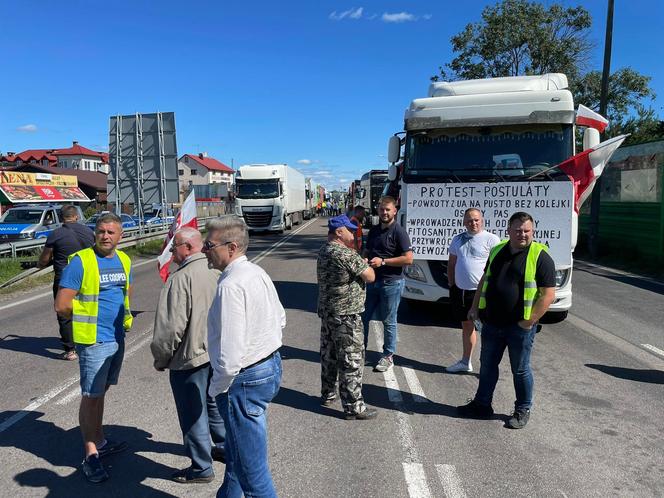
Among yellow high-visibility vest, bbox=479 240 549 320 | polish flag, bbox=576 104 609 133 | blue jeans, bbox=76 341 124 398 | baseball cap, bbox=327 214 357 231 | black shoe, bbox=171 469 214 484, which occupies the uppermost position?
polish flag, bbox=576 104 609 133

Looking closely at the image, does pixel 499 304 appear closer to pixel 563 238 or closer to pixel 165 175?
pixel 563 238

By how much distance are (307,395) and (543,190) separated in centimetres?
423

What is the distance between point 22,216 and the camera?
17062mm

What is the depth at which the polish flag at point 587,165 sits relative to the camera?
259 inches

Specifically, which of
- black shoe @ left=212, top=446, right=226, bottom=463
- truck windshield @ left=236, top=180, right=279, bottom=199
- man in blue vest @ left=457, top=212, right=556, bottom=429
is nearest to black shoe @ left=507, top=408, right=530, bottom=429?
man in blue vest @ left=457, top=212, right=556, bottom=429

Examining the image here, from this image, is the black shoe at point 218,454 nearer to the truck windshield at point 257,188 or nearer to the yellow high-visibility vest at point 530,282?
the yellow high-visibility vest at point 530,282

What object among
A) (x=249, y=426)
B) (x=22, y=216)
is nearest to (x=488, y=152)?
(x=249, y=426)

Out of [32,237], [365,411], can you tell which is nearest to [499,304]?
[365,411]

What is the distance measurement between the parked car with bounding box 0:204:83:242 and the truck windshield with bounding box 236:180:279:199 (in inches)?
416

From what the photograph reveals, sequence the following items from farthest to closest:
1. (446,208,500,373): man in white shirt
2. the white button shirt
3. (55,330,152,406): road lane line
Answer: (446,208,500,373): man in white shirt
(55,330,152,406): road lane line
the white button shirt

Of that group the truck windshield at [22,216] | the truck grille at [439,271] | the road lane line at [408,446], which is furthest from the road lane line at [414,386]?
the truck windshield at [22,216]

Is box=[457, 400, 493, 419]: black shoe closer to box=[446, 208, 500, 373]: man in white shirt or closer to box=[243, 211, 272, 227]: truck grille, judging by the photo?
box=[446, 208, 500, 373]: man in white shirt

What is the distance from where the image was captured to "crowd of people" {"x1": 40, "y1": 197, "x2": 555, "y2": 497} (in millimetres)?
2564

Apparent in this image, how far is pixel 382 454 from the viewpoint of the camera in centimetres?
369
